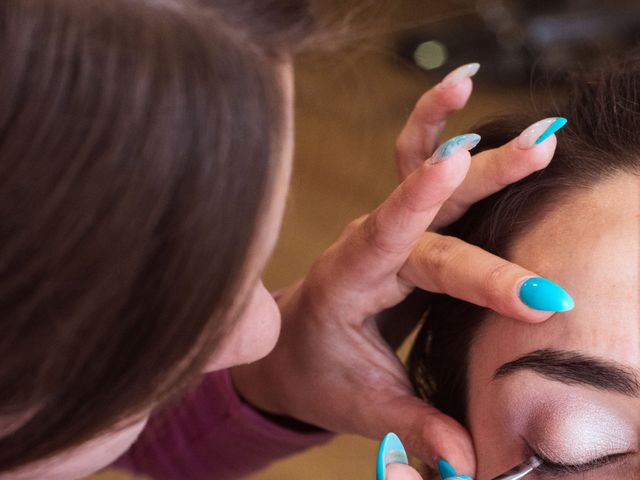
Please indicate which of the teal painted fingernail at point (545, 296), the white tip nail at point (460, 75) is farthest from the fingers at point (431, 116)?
the teal painted fingernail at point (545, 296)

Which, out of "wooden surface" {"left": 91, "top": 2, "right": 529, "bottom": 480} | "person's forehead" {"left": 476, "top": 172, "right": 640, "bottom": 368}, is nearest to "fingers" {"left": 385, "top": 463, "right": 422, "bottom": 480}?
"person's forehead" {"left": 476, "top": 172, "right": 640, "bottom": 368}

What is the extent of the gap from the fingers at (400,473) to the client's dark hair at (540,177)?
0.39 ft

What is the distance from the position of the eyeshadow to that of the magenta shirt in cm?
38

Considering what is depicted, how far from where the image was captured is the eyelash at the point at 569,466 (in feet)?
2.04

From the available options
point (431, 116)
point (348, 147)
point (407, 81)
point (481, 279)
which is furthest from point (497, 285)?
point (407, 81)

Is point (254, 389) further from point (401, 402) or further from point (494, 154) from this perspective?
point (494, 154)

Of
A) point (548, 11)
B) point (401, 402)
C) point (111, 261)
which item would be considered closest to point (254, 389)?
point (401, 402)

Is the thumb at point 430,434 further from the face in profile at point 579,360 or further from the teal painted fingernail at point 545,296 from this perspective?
the teal painted fingernail at point 545,296

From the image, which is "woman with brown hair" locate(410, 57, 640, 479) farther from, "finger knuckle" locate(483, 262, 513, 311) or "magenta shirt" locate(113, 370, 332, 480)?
"magenta shirt" locate(113, 370, 332, 480)

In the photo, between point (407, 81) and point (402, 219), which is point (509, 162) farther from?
point (407, 81)

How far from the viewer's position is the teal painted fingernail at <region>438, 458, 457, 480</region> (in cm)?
69

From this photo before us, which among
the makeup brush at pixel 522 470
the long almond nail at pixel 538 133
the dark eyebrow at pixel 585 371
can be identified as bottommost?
the makeup brush at pixel 522 470

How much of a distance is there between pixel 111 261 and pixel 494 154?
369mm

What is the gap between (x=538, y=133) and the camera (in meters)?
0.68
